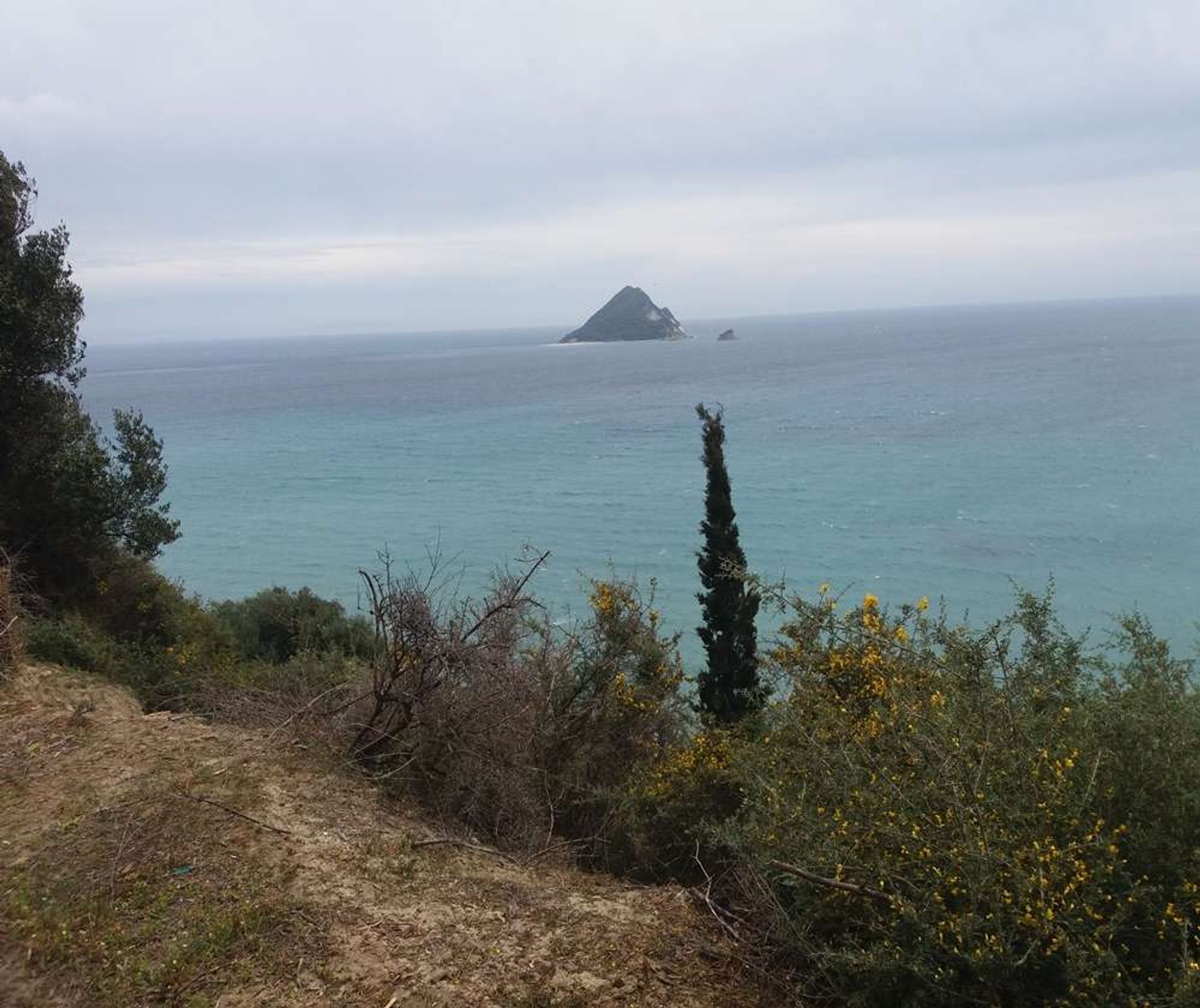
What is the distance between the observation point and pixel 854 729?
23.9 feet

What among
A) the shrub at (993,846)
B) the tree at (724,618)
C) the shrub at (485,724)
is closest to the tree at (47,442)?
the shrub at (485,724)

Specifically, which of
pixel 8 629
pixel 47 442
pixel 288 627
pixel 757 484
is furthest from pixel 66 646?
pixel 757 484

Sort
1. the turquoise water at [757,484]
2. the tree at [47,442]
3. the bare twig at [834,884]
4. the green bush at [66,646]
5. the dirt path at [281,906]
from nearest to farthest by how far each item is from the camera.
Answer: the bare twig at [834,884] → the dirt path at [281,906] → the green bush at [66,646] → the tree at [47,442] → the turquoise water at [757,484]

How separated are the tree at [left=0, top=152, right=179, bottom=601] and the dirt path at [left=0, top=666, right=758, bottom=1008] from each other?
8600mm

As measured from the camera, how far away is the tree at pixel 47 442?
1462cm

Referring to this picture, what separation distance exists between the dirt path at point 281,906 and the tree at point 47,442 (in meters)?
8.60

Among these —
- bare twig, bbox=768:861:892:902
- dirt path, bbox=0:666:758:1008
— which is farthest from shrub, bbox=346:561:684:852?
bare twig, bbox=768:861:892:902

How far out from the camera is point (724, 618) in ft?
57.7

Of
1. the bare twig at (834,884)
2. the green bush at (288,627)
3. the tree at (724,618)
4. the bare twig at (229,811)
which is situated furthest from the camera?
the green bush at (288,627)

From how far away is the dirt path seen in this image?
504 cm

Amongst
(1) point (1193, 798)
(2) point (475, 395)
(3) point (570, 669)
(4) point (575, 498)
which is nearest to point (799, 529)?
(4) point (575, 498)

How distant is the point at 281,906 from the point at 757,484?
46805mm

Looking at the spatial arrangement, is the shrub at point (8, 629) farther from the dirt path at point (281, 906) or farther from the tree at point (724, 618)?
the tree at point (724, 618)

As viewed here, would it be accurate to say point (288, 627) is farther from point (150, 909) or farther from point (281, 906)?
point (281, 906)
